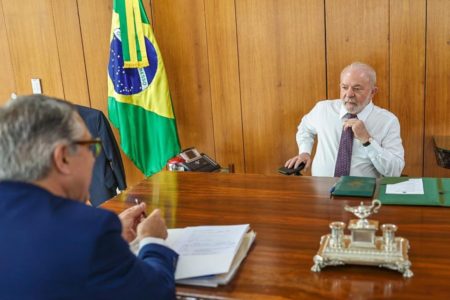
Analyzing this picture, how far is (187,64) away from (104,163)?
111cm

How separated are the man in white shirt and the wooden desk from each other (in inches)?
24.1

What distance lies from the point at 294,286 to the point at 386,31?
2320 mm

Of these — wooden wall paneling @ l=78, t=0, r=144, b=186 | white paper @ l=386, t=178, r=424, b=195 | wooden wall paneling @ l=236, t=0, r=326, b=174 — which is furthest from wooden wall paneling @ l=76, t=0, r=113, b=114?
white paper @ l=386, t=178, r=424, b=195

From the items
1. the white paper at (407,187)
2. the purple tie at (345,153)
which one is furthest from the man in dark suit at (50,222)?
the purple tie at (345,153)

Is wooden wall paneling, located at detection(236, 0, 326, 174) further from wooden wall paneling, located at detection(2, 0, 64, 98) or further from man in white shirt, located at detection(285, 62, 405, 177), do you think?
wooden wall paneling, located at detection(2, 0, 64, 98)

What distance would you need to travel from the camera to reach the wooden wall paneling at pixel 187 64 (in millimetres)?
3498

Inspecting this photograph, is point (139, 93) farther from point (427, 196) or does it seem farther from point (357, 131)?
point (427, 196)

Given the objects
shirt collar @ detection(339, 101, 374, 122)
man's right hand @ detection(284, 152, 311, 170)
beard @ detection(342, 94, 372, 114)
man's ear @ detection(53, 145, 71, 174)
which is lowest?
man's right hand @ detection(284, 152, 311, 170)

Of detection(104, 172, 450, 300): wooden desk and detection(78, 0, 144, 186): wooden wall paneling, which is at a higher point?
detection(78, 0, 144, 186): wooden wall paneling

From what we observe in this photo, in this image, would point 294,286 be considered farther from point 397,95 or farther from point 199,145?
point 199,145

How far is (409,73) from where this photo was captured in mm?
3045

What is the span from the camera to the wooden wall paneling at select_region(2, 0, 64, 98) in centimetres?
380

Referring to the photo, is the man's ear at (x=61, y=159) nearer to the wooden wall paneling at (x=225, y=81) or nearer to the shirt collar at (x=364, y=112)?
the shirt collar at (x=364, y=112)

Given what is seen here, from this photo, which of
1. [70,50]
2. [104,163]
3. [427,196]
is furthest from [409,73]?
[70,50]
